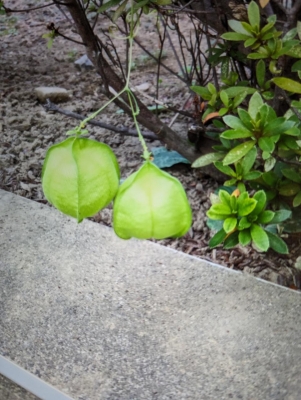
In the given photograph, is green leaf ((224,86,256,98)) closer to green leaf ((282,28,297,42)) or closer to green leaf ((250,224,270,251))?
green leaf ((282,28,297,42))

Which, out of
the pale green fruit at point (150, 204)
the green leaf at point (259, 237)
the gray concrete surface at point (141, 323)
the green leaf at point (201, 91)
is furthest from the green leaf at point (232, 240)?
the pale green fruit at point (150, 204)

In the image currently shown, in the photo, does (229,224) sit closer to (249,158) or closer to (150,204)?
(249,158)

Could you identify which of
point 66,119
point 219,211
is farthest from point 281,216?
point 66,119

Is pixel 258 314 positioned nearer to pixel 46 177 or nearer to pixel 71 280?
pixel 71 280

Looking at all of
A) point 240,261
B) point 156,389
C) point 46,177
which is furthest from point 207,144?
point 46,177

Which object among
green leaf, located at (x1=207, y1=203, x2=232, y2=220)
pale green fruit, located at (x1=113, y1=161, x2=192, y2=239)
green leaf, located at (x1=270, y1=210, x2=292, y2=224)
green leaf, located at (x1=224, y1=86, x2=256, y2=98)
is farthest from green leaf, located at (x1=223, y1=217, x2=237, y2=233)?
pale green fruit, located at (x1=113, y1=161, x2=192, y2=239)

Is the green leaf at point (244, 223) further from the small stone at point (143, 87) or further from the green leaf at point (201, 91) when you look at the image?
the small stone at point (143, 87)

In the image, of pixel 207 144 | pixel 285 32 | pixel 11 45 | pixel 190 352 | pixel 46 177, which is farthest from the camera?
pixel 11 45
